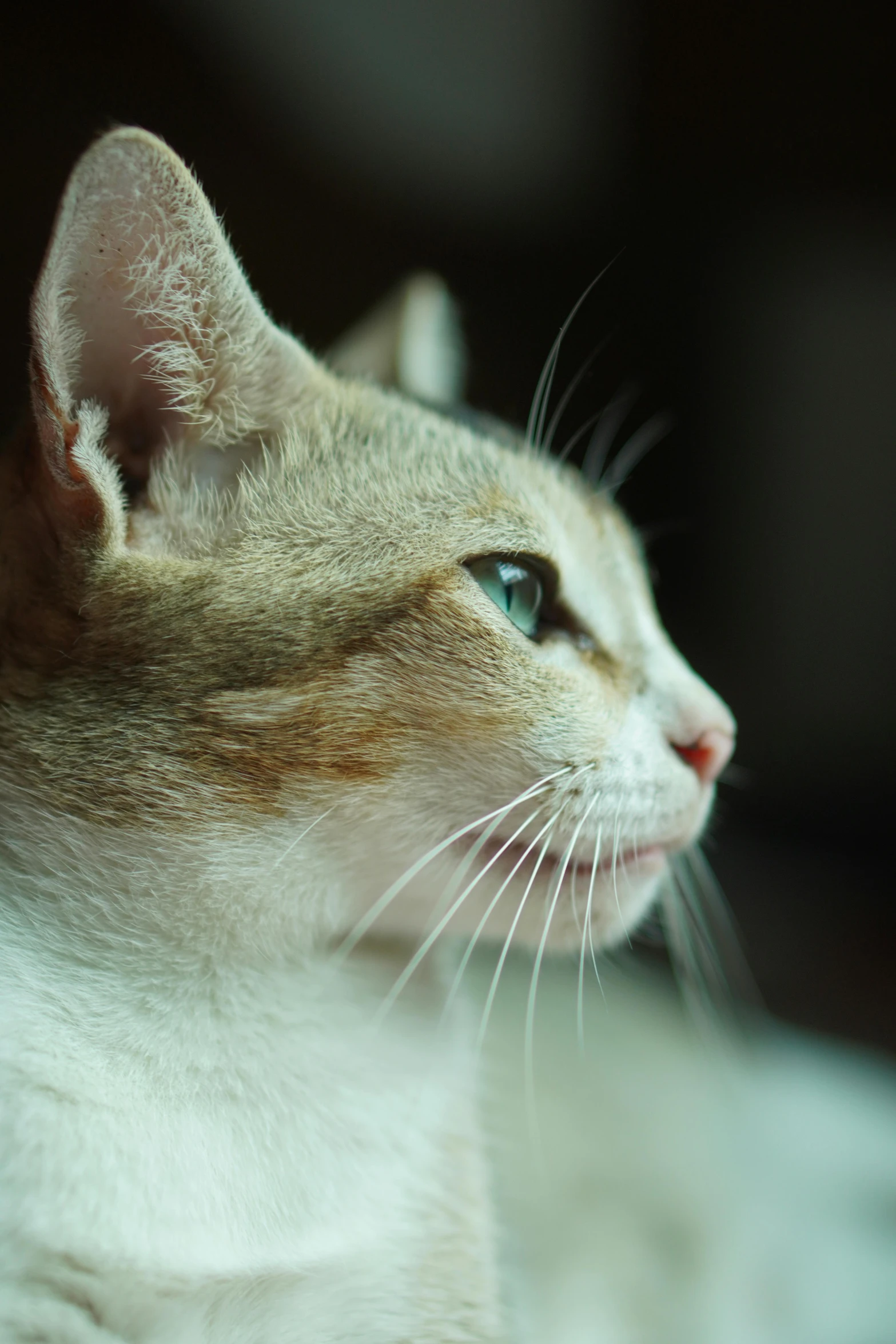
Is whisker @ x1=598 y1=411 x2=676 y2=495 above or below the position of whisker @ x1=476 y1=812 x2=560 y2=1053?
above

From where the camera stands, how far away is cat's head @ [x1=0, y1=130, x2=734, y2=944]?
60 cm

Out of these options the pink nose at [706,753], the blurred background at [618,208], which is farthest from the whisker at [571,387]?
the pink nose at [706,753]

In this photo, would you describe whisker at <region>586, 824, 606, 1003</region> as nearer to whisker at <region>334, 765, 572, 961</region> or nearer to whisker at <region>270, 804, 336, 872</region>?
whisker at <region>334, 765, 572, 961</region>

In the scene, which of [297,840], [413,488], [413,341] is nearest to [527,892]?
[297,840]

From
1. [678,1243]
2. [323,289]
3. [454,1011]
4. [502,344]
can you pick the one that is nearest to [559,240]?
[502,344]

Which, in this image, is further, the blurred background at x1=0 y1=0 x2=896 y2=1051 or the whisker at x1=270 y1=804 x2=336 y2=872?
the blurred background at x1=0 y1=0 x2=896 y2=1051

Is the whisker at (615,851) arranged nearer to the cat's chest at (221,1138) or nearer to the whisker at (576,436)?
the cat's chest at (221,1138)

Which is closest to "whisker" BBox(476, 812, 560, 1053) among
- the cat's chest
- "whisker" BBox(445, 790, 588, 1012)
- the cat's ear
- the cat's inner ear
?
"whisker" BBox(445, 790, 588, 1012)

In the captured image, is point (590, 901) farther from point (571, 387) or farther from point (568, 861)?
point (571, 387)

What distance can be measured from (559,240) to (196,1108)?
2.47 feet

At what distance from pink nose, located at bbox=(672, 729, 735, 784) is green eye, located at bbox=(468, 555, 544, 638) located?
0.14m

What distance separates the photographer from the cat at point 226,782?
0.58 metres

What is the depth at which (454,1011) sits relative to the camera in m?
0.83

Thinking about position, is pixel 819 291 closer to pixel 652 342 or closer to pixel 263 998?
pixel 652 342
